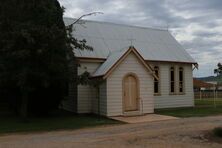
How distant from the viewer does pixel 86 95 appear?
27.1 metres

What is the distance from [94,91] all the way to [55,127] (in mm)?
7327

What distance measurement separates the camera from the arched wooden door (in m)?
25.2

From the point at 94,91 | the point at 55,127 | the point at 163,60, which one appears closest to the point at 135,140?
the point at 55,127

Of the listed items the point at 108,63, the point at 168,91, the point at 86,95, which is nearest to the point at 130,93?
the point at 108,63

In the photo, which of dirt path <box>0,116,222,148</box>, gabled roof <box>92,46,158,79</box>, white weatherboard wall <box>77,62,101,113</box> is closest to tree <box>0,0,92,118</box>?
gabled roof <box>92,46,158,79</box>

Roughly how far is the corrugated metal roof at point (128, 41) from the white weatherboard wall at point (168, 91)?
2.04 feet

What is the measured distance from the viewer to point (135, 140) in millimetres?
14719

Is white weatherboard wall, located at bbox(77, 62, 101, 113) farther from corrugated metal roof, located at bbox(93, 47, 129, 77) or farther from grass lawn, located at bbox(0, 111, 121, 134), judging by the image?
grass lawn, located at bbox(0, 111, 121, 134)

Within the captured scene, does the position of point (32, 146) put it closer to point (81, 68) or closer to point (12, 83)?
point (12, 83)

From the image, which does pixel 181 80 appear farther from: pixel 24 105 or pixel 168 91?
pixel 24 105

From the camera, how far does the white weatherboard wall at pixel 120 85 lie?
80.7ft

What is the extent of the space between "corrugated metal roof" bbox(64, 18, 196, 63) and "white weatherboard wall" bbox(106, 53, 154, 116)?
9.73 ft

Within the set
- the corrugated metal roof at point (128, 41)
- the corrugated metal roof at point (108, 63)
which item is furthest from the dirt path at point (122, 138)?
the corrugated metal roof at point (128, 41)

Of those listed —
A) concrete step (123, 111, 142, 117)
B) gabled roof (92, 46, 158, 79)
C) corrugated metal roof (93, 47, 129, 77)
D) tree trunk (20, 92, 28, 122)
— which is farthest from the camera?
concrete step (123, 111, 142, 117)
